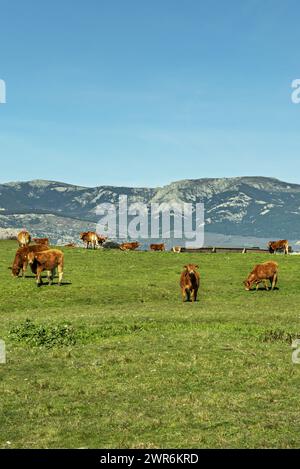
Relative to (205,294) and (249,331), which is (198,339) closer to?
(249,331)

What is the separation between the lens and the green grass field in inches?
461

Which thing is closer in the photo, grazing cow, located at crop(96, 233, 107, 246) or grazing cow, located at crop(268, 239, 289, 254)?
grazing cow, located at crop(268, 239, 289, 254)

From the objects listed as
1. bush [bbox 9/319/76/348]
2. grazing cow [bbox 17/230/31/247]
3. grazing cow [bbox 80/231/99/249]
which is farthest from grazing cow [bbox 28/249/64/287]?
grazing cow [bbox 80/231/99/249]

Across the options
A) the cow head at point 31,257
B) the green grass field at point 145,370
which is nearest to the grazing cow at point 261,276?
the green grass field at point 145,370

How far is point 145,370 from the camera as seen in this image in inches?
676

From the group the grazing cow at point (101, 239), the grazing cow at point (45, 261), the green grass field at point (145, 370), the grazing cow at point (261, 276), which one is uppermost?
the grazing cow at point (101, 239)

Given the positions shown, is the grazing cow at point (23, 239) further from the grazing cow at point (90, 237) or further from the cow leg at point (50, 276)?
the cow leg at point (50, 276)

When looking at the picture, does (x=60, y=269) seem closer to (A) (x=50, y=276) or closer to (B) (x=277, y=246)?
(A) (x=50, y=276)

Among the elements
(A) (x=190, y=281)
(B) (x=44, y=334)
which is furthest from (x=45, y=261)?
(B) (x=44, y=334)

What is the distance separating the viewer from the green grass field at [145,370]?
1170 centimetres

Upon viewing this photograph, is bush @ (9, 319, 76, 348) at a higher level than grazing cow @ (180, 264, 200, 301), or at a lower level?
lower

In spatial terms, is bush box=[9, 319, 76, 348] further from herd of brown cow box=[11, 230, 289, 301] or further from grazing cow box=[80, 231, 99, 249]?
grazing cow box=[80, 231, 99, 249]

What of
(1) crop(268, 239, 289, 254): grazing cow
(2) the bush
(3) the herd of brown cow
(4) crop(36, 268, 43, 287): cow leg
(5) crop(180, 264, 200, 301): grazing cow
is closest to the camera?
(2) the bush

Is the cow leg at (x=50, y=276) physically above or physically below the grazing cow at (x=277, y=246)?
below
